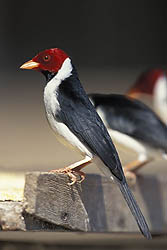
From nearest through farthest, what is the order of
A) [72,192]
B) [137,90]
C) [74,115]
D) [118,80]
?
[72,192] → [74,115] → [137,90] → [118,80]

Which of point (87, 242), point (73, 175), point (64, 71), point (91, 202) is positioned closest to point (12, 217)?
point (73, 175)

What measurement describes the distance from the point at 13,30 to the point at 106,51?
1366 millimetres

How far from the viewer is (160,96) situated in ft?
21.2

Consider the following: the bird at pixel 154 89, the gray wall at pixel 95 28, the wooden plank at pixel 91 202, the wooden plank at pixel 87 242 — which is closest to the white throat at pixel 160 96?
the bird at pixel 154 89

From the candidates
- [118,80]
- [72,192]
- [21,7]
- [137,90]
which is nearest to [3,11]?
[21,7]

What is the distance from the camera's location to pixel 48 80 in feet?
10.8

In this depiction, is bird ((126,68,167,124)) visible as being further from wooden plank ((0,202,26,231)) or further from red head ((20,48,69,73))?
wooden plank ((0,202,26,231))

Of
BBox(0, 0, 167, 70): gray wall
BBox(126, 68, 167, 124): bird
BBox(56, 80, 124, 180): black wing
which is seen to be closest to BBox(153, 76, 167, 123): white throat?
BBox(126, 68, 167, 124): bird

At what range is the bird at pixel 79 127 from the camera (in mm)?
3025

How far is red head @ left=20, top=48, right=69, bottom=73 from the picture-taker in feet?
10.7

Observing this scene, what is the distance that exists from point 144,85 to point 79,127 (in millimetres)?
3252

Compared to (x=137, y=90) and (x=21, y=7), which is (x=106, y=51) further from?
(x=137, y=90)

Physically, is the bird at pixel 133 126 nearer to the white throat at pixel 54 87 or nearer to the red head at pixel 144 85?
the white throat at pixel 54 87

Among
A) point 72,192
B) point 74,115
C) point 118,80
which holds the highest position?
point 74,115
